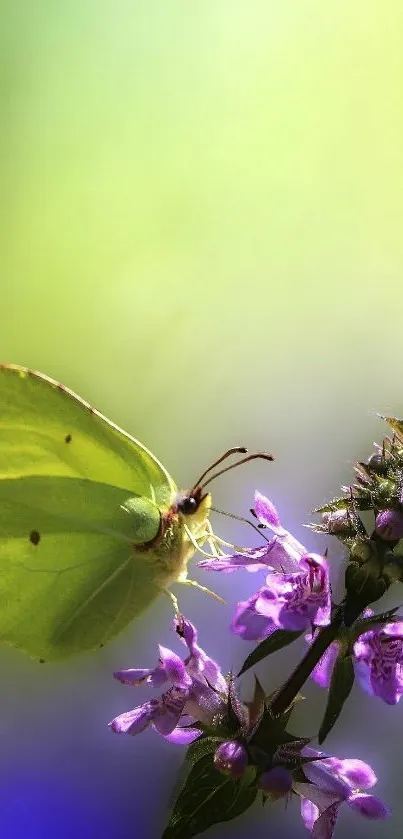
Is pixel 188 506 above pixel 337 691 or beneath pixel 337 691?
beneath

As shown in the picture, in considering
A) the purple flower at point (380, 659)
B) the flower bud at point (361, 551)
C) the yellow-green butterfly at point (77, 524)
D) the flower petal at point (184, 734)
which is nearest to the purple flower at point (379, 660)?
the purple flower at point (380, 659)

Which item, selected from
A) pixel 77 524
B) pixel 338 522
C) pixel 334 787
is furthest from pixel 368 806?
pixel 77 524

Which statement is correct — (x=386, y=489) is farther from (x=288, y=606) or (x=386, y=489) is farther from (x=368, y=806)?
(x=368, y=806)

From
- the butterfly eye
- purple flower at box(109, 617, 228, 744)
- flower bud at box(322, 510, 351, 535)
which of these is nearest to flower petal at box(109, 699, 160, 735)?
purple flower at box(109, 617, 228, 744)

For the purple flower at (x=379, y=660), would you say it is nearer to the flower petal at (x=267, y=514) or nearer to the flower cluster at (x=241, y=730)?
the flower cluster at (x=241, y=730)

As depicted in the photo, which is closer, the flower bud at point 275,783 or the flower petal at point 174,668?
the flower bud at point 275,783

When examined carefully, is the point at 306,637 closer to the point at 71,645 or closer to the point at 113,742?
the point at 71,645

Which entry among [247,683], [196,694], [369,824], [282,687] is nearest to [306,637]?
[282,687]
